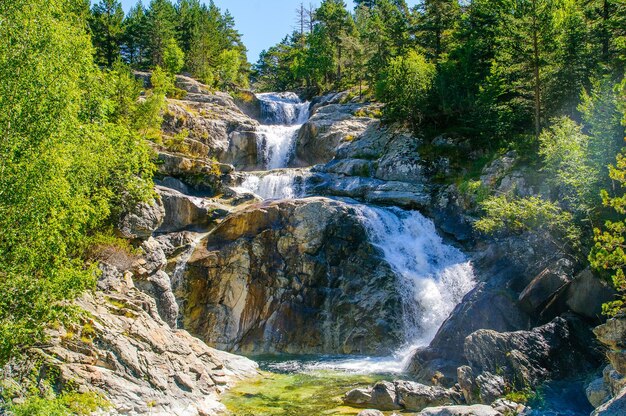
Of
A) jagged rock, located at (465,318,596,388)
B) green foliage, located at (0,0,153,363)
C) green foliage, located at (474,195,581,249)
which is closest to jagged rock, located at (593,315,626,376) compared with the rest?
jagged rock, located at (465,318,596,388)

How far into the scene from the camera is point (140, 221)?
25219 millimetres

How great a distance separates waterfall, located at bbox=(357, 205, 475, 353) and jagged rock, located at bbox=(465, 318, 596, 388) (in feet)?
27.2

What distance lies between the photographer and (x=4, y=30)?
1383 centimetres

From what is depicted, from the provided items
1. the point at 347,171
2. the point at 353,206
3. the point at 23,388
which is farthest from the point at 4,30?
the point at 347,171

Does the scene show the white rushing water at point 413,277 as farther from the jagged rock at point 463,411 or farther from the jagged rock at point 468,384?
the jagged rock at point 463,411

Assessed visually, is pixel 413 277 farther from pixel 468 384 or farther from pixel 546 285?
pixel 468 384

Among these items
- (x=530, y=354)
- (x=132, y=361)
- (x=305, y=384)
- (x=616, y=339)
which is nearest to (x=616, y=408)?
(x=616, y=339)

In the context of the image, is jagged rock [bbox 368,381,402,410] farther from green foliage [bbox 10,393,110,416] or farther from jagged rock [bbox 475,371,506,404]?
green foliage [bbox 10,393,110,416]

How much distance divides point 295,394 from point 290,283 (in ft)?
39.3

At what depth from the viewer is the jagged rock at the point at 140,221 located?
2455cm

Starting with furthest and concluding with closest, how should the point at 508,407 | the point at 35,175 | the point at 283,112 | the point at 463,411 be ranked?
the point at 283,112, the point at 508,407, the point at 463,411, the point at 35,175

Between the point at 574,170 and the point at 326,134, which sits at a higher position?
the point at 326,134

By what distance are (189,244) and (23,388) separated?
21.3 m

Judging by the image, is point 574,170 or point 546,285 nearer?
point 574,170
